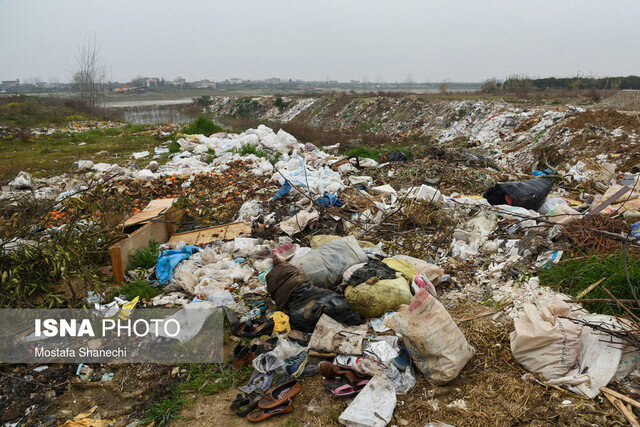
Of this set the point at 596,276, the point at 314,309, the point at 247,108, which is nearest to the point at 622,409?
the point at 596,276

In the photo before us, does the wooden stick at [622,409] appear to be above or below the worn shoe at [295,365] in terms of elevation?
Answer: above

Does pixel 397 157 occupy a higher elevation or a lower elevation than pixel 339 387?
higher

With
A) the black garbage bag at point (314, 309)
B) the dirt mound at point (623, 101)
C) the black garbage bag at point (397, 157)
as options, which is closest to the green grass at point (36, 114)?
the black garbage bag at point (397, 157)

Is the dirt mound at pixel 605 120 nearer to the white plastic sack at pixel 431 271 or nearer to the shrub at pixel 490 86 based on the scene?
the white plastic sack at pixel 431 271

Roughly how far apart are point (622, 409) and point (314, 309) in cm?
186

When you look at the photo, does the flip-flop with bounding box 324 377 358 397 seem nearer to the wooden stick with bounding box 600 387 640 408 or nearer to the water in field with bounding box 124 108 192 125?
the wooden stick with bounding box 600 387 640 408

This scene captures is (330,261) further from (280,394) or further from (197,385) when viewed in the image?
(197,385)

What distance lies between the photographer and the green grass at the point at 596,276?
102 inches

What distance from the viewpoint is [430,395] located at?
214cm

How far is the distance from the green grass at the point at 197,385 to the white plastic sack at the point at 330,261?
940 mm

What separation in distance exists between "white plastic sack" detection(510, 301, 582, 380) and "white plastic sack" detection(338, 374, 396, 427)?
0.90 m

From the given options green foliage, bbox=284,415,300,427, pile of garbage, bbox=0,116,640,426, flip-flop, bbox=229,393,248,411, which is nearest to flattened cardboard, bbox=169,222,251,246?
pile of garbage, bbox=0,116,640,426

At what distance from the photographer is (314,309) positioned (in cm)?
266

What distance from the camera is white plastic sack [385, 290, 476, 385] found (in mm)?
2168
